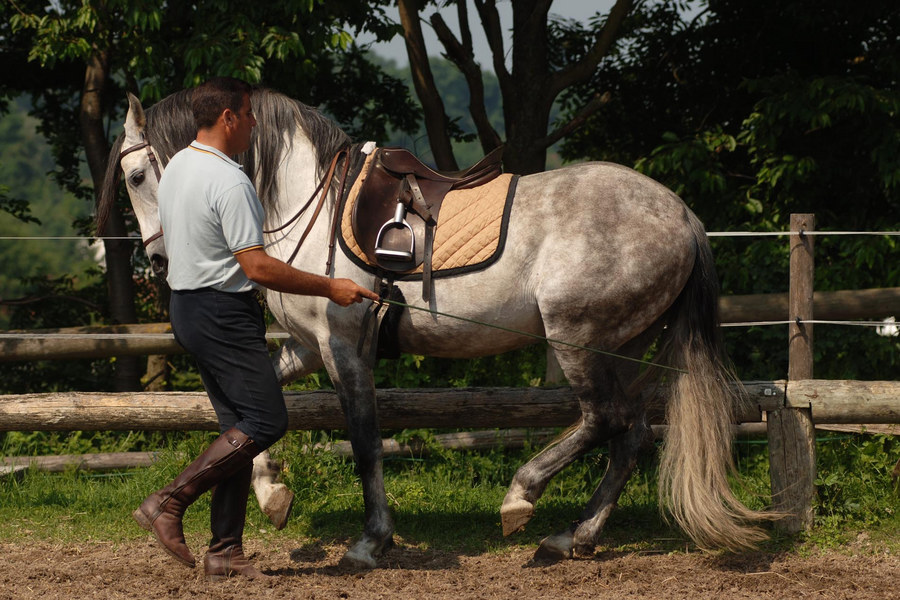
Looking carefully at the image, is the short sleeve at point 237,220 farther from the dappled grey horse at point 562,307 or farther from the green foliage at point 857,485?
the green foliage at point 857,485

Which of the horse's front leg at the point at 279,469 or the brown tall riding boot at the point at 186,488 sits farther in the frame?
the horse's front leg at the point at 279,469

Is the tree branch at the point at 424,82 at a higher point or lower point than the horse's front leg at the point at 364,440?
higher

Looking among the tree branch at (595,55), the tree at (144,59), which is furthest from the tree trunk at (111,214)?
the tree branch at (595,55)

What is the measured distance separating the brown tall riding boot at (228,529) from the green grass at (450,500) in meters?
0.75

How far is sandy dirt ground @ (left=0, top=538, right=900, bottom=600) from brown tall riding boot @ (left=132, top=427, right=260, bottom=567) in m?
0.25

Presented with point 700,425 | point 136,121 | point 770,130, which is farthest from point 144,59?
point 770,130

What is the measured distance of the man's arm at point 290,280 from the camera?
12.6ft

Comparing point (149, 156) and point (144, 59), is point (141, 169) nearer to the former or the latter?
point (149, 156)

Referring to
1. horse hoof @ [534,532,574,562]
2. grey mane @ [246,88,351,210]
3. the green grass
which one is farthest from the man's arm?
the green grass

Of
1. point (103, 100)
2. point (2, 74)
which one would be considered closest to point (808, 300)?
point (103, 100)

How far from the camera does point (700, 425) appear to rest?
14.9 feet

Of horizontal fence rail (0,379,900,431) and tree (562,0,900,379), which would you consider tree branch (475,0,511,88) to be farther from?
horizontal fence rail (0,379,900,431)

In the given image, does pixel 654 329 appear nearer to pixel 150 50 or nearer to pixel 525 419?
pixel 525 419

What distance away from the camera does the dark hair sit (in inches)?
157
